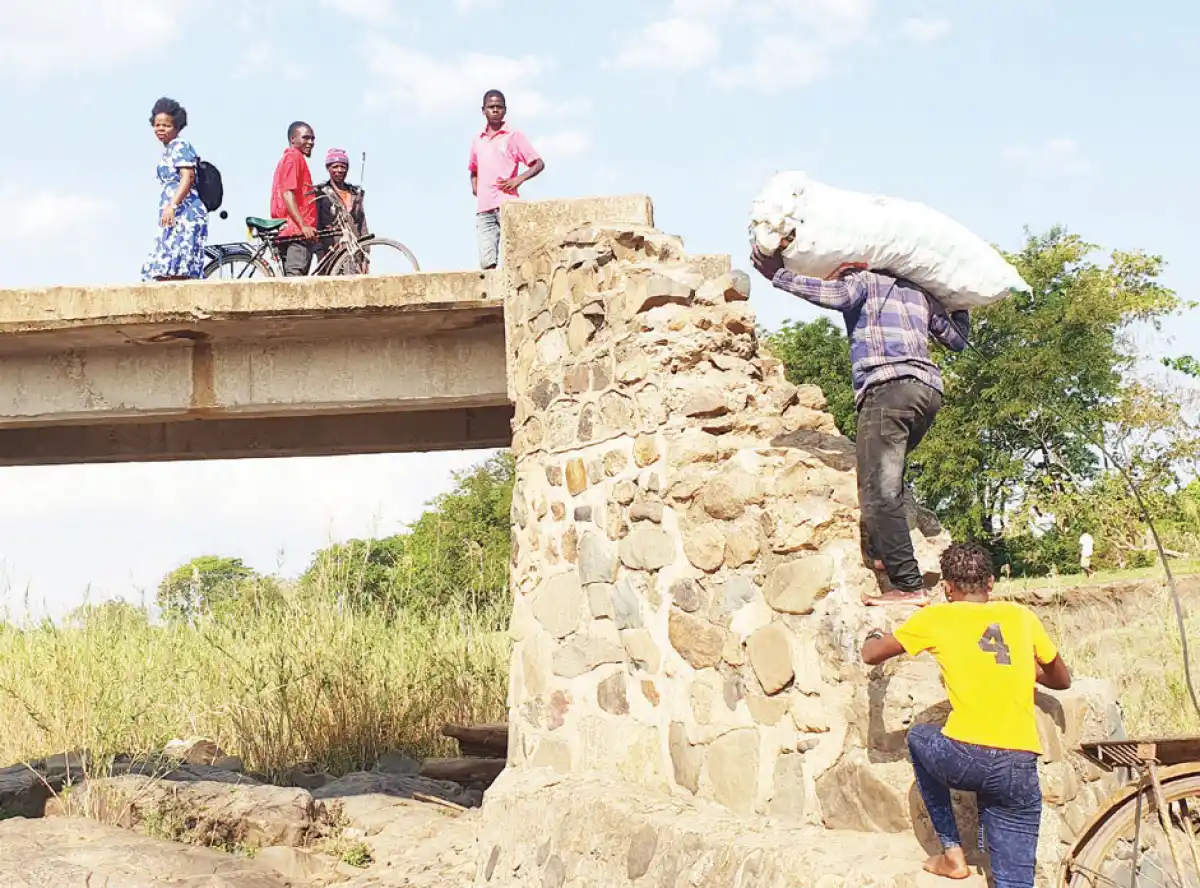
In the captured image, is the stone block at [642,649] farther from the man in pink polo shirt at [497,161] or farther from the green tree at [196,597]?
the green tree at [196,597]

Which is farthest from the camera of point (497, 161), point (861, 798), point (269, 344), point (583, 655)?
point (497, 161)

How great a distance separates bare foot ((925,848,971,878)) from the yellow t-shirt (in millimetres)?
429

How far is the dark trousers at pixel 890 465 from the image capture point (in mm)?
5371

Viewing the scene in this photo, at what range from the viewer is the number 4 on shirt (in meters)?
4.43

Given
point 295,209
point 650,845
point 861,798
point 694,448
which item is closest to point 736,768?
point 650,845

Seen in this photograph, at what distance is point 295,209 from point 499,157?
155 cm

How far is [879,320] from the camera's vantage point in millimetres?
5457

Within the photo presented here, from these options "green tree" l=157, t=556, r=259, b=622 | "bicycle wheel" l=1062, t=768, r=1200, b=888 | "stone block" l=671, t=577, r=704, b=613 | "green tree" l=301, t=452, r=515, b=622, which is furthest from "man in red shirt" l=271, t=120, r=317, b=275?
"green tree" l=301, t=452, r=515, b=622

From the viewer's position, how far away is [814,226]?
5.51 m

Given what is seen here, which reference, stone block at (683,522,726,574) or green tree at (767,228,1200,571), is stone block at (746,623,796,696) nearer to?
stone block at (683,522,726,574)

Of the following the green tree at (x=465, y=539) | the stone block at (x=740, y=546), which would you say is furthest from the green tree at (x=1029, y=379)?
the stone block at (x=740, y=546)

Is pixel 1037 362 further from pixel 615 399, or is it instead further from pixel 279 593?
pixel 615 399

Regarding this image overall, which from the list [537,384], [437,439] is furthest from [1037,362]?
[537,384]

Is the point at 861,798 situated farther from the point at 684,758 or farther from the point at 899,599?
the point at 684,758
